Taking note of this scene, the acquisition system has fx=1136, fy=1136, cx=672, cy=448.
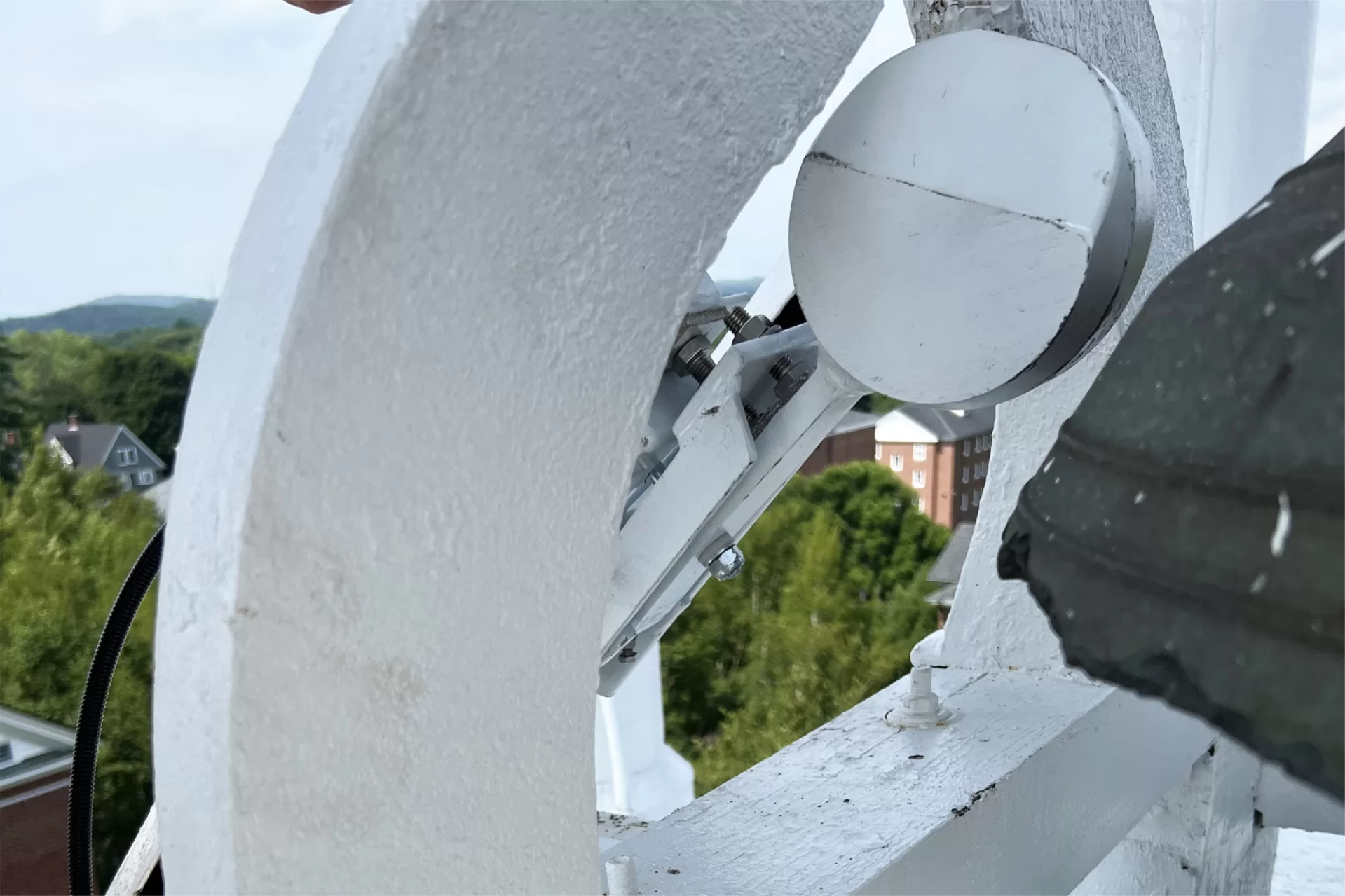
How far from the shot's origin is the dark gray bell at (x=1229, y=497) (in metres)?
0.26

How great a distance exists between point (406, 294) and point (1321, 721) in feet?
1.08

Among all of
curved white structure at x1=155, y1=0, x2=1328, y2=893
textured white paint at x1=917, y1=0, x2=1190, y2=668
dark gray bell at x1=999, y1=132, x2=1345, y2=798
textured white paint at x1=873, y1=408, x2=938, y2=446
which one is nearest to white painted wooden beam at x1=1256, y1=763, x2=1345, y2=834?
textured white paint at x1=917, y1=0, x2=1190, y2=668

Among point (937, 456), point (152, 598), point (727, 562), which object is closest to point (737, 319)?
point (727, 562)

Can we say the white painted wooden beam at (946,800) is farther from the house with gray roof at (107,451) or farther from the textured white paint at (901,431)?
the textured white paint at (901,431)

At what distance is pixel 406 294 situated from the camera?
44 cm

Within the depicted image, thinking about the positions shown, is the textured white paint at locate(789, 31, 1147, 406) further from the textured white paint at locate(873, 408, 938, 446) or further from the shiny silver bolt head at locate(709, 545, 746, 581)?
the textured white paint at locate(873, 408, 938, 446)

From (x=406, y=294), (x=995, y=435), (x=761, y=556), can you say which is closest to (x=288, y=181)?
(x=406, y=294)

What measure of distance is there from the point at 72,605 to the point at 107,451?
2.71ft

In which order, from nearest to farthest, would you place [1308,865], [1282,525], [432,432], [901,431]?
[1282,525] → [432,432] → [1308,865] → [901,431]

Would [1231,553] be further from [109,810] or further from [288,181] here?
[109,810]

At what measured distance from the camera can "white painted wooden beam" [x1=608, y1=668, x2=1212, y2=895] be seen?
2.55ft

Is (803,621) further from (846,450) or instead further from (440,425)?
(440,425)

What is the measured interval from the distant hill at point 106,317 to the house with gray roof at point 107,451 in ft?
1.32

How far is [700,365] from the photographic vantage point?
2.38 ft
